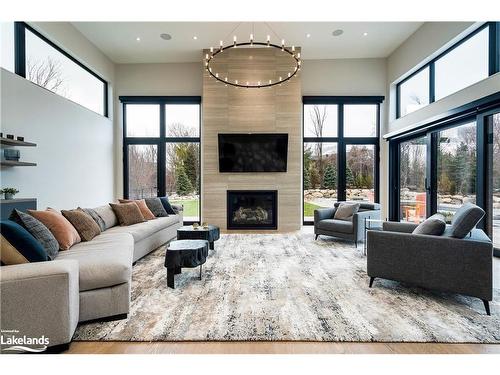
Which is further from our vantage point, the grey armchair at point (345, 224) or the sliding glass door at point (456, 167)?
the grey armchair at point (345, 224)

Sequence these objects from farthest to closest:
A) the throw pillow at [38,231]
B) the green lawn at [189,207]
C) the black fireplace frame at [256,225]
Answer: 1. the green lawn at [189,207]
2. the black fireplace frame at [256,225]
3. the throw pillow at [38,231]

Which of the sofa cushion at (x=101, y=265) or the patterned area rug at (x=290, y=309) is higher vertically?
the sofa cushion at (x=101, y=265)

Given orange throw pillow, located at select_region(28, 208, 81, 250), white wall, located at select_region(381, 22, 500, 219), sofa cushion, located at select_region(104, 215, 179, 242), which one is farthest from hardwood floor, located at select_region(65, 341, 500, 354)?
white wall, located at select_region(381, 22, 500, 219)

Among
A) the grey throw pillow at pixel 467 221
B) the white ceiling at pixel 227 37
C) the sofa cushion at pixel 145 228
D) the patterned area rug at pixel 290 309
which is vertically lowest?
the patterned area rug at pixel 290 309

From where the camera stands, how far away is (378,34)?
214 inches

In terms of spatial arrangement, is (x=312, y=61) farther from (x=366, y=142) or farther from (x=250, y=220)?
(x=250, y=220)

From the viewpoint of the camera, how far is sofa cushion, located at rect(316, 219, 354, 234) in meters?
4.50

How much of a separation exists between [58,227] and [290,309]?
8.27 ft

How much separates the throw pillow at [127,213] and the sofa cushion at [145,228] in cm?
13

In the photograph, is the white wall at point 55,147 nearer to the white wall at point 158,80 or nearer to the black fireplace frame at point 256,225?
the white wall at point 158,80

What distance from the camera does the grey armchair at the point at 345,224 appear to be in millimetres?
4441

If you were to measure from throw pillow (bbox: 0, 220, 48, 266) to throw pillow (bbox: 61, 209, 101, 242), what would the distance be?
1122 mm

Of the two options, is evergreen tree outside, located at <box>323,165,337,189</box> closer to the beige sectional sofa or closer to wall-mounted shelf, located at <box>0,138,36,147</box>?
the beige sectional sofa

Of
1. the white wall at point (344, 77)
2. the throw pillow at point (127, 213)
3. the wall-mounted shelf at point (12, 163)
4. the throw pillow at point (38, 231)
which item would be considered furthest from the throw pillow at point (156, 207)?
the white wall at point (344, 77)
